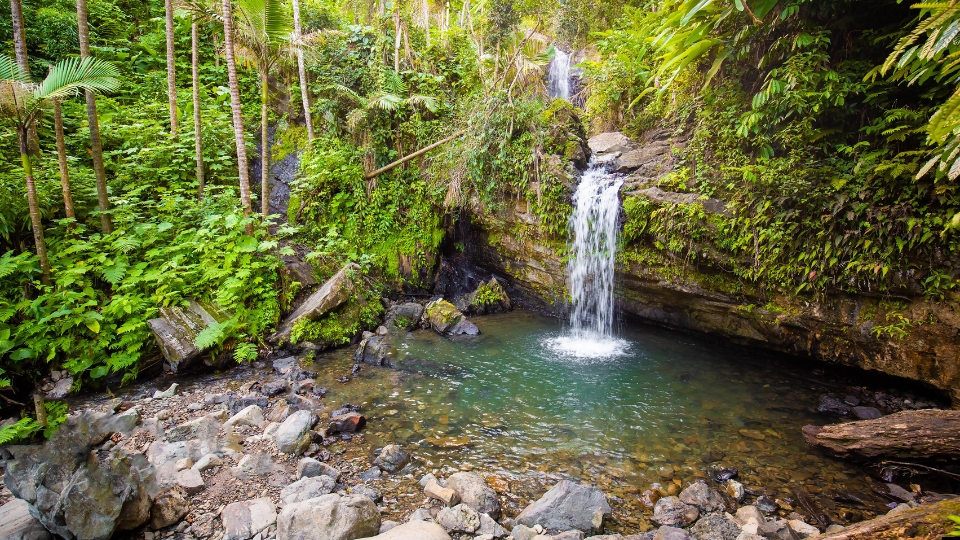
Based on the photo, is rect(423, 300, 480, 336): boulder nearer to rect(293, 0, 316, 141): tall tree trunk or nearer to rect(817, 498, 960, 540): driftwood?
rect(293, 0, 316, 141): tall tree trunk

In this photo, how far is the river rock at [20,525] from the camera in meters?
3.17

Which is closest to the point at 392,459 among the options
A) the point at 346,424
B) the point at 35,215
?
the point at 346,424

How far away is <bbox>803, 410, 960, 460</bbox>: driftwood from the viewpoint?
4.23 meters

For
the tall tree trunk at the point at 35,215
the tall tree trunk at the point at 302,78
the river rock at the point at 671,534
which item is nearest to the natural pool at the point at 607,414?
the river rock at the point at 671,534

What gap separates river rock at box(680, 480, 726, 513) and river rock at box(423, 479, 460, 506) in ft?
7.52

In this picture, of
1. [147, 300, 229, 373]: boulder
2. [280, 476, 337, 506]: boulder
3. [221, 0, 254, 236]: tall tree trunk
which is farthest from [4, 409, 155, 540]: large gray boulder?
[221, 0, 254, 236]: tall tree trunk

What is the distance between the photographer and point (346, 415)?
5.50 m

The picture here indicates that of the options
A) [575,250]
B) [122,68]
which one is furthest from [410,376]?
[122,68]

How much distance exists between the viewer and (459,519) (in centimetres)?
368

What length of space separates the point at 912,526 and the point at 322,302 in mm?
8255

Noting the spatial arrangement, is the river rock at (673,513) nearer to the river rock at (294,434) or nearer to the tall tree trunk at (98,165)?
the river rock at (294,434)

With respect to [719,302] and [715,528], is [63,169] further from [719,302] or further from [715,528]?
→ [719,302]

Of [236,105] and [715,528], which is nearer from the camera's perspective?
[715,528]

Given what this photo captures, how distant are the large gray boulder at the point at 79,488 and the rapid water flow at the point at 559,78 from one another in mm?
14052
